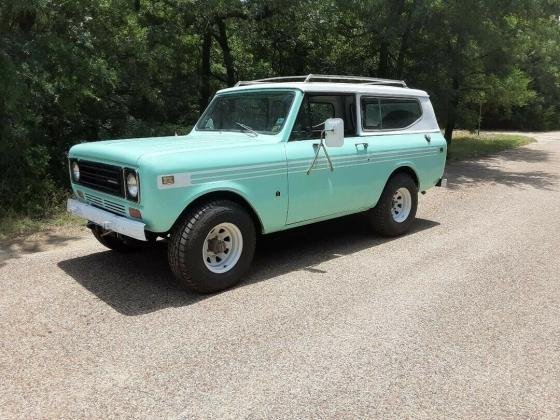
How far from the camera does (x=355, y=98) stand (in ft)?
19.5

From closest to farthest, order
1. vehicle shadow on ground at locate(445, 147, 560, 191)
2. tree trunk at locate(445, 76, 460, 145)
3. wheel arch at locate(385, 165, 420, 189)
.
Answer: wheel arch at locate(385, 165, 420, 189) → vehicle shadow on ground at locate(445, 147, 560, 191) → tree trunk at locate(445, 76, 460, 145)

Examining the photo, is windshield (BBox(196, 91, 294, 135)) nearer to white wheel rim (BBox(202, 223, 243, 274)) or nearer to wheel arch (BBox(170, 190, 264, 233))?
wheel arch (BBox(170, 190, 264, 233))

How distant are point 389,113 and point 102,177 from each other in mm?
3514

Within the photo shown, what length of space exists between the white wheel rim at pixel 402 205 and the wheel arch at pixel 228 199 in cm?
230

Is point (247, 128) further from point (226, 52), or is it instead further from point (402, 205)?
point (226, 52)

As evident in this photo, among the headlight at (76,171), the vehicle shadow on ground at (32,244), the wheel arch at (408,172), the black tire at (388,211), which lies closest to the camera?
the headlight at (76,171)

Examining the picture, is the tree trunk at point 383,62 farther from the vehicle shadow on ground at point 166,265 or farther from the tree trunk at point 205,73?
the vehicle shadow on ground at point 166,265

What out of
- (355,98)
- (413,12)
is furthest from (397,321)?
(413,12)

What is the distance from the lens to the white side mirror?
5035 mm

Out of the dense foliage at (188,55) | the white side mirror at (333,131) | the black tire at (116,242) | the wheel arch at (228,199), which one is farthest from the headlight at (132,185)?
Result: the dense foliage at (188,55)

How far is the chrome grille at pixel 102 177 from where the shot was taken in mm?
4465

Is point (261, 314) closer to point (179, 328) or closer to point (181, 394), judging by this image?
point (179, 328)

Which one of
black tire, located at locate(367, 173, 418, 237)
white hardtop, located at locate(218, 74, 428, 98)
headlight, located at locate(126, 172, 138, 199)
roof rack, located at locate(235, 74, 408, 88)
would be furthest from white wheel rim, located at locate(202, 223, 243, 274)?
black tire, located at locate(367, 173, 418, 237)

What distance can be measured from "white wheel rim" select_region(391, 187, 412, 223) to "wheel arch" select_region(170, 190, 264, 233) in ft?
7.55
